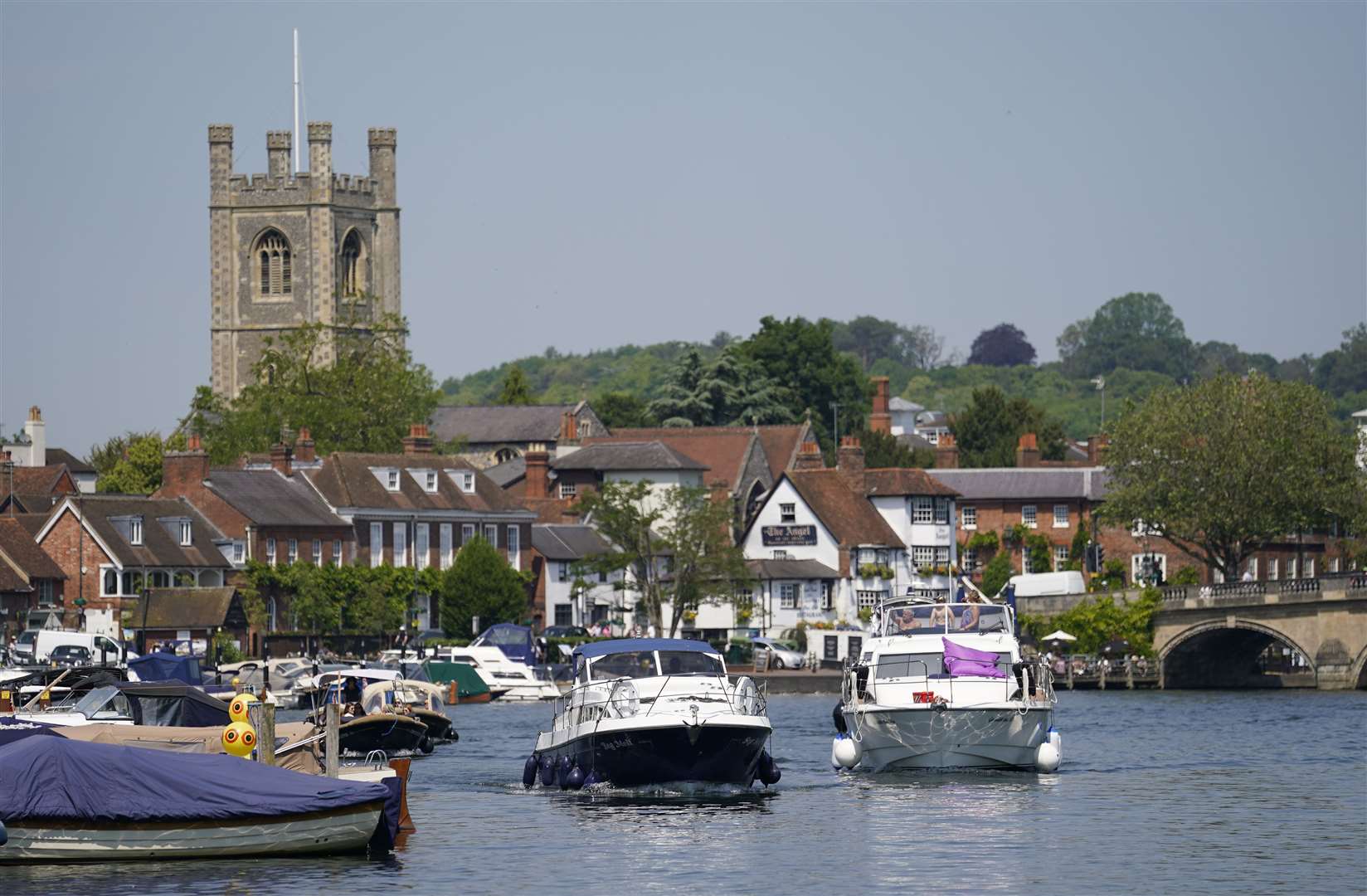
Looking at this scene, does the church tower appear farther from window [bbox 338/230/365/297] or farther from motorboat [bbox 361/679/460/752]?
motorboat [bbox 361/679/460/752]

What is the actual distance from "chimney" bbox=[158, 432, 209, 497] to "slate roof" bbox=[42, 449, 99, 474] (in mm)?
39288

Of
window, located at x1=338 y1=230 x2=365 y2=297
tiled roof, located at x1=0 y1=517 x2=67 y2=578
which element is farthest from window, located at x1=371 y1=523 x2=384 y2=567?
window, located at x1=338 y1=230 x2=365 y2=297

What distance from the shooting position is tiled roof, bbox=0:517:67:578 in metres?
108

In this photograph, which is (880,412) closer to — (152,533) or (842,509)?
(842,509)

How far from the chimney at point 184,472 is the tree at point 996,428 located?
78.5m

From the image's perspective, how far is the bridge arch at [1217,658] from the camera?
4240 inches

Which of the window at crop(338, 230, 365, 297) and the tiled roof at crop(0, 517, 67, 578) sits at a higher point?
the window at crop(338, 230, 365, 297)

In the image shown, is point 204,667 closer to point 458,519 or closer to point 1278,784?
point 458,519

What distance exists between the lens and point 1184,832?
50.1 m

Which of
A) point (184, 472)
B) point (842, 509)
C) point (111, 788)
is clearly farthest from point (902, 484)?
point (111, 788)

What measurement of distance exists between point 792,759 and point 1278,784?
13.0m

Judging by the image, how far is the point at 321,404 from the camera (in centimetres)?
14450

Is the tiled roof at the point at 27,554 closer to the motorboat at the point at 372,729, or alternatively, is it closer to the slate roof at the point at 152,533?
the slate roof at the point at 152,533

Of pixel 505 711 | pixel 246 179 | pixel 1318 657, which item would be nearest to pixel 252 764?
pixel 505 711
